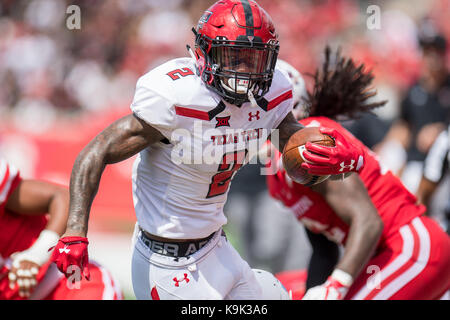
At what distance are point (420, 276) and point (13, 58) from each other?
925cm

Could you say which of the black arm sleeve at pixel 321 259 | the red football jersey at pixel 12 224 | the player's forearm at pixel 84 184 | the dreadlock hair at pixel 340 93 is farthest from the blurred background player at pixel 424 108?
the player's forearm at pixel 84 184

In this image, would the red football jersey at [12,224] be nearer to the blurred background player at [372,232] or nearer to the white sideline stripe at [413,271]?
the blurred background player at [372,232]

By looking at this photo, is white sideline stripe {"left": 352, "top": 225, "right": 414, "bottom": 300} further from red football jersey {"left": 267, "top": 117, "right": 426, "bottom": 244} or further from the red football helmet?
the red football helmet

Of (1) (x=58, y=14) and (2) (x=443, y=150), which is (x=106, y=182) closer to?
(2) (x=443, y=150)

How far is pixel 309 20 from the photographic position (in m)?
9.58

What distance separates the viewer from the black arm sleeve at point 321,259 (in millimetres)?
3756

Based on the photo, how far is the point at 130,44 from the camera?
1041 cm

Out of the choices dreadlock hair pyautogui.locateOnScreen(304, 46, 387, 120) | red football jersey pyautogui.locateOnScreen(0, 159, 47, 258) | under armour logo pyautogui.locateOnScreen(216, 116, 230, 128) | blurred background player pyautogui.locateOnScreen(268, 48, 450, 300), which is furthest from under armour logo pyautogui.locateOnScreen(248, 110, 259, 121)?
red football jersey pyautogui.locateOnScreen(0, 159, 47, 258)

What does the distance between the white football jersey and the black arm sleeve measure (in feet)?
3.76

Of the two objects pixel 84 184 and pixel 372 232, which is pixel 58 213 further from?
pixel 372 232

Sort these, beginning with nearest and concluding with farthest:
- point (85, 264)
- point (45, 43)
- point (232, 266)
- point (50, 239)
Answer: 1. point (85, 264)
2. point (232, 266)
3. point (50, 239)
4. point (45, 43)

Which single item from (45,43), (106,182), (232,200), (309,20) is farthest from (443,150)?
(45,43)

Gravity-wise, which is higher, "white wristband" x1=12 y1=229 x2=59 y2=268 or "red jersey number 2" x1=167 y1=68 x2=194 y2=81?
"red jersey number 2" x1=167 y1=68 x2=194 y2=81

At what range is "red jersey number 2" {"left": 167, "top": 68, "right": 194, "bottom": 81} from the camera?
2465mm
